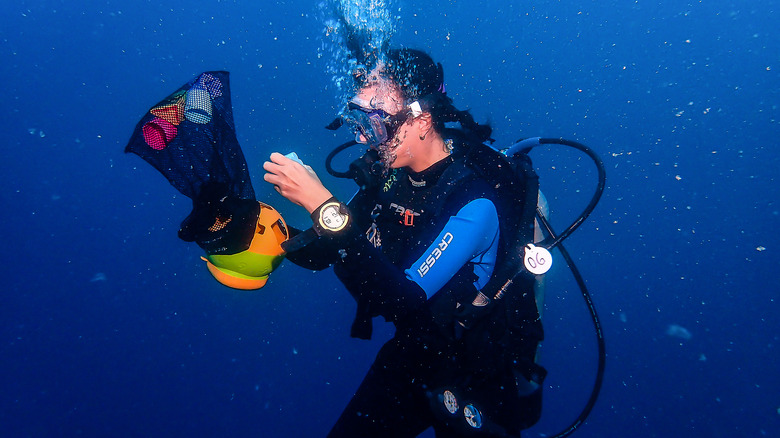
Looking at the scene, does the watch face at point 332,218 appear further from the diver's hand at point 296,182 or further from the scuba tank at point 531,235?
the scuba tank at point 531,235

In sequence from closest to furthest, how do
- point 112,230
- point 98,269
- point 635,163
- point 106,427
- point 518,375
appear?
1. point 518,375
2. point 106,427
3. point 98,269
4. point 112,230
5. point 635,163

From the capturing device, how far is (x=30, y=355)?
38.3ft

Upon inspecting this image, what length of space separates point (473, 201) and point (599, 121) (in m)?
43.5

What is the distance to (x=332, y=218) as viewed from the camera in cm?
162

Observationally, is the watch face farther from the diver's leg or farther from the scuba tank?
the diver's leg

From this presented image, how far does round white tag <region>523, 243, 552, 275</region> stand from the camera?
1.79 meters

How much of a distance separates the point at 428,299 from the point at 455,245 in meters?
0.34

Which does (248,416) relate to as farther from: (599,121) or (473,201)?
(599,121)

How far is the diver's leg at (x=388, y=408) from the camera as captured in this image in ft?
7.55

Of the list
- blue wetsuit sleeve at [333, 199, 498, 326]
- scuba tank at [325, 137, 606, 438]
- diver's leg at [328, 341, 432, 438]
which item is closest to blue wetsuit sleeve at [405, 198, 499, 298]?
blue wetsuit sleeve at [333, 199, 498, 326]

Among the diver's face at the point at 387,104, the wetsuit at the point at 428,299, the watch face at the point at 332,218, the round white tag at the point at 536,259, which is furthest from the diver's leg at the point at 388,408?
the diver's face at the point at 387,104

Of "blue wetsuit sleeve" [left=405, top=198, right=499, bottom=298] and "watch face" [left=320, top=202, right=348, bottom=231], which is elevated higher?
"blue wetsuit sleeve" [left=405, top=198, right=499, bottom=298]

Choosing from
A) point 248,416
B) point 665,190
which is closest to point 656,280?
point 665,190

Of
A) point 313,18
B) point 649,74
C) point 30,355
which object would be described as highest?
point 649,74
